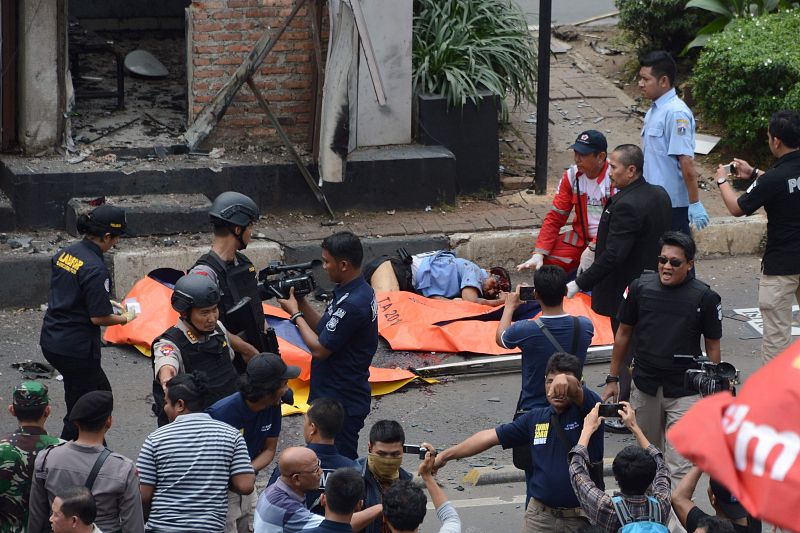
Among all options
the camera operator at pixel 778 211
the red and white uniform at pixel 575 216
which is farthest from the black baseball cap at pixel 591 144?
the camera operator at pixel 778 211

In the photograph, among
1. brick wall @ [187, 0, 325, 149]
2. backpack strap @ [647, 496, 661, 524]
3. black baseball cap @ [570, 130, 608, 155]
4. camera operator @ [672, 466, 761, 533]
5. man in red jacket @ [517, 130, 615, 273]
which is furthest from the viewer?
brick wall @ [187, 0, 325, 149]

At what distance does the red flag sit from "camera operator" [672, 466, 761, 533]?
148cm

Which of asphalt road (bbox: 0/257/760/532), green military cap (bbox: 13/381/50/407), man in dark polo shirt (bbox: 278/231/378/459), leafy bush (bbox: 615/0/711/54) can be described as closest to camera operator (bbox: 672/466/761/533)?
asphalt road (bbox: 0/257/760/532)

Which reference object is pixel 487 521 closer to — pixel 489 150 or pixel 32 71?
pixel 489 150

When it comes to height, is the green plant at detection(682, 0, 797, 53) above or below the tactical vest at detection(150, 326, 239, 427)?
above

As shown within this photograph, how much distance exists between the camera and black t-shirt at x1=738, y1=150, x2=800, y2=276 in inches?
308

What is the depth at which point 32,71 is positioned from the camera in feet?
35.4

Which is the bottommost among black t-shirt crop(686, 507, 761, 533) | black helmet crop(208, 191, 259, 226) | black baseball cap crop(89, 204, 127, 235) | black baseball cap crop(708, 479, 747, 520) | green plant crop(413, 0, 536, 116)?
black t-shirt crop(686, 507, 761, 533)

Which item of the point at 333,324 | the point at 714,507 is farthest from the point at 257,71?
the point at 714,507

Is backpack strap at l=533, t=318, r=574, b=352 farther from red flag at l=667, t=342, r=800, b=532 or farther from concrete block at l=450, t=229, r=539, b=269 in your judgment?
concrete block at l=450, t=229, r=539, b=269

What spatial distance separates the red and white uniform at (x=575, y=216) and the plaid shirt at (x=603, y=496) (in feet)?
13.2

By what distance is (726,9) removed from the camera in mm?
13305

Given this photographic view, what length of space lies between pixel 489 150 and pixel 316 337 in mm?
5653

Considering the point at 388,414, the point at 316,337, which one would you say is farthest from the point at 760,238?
the point at 316,337
